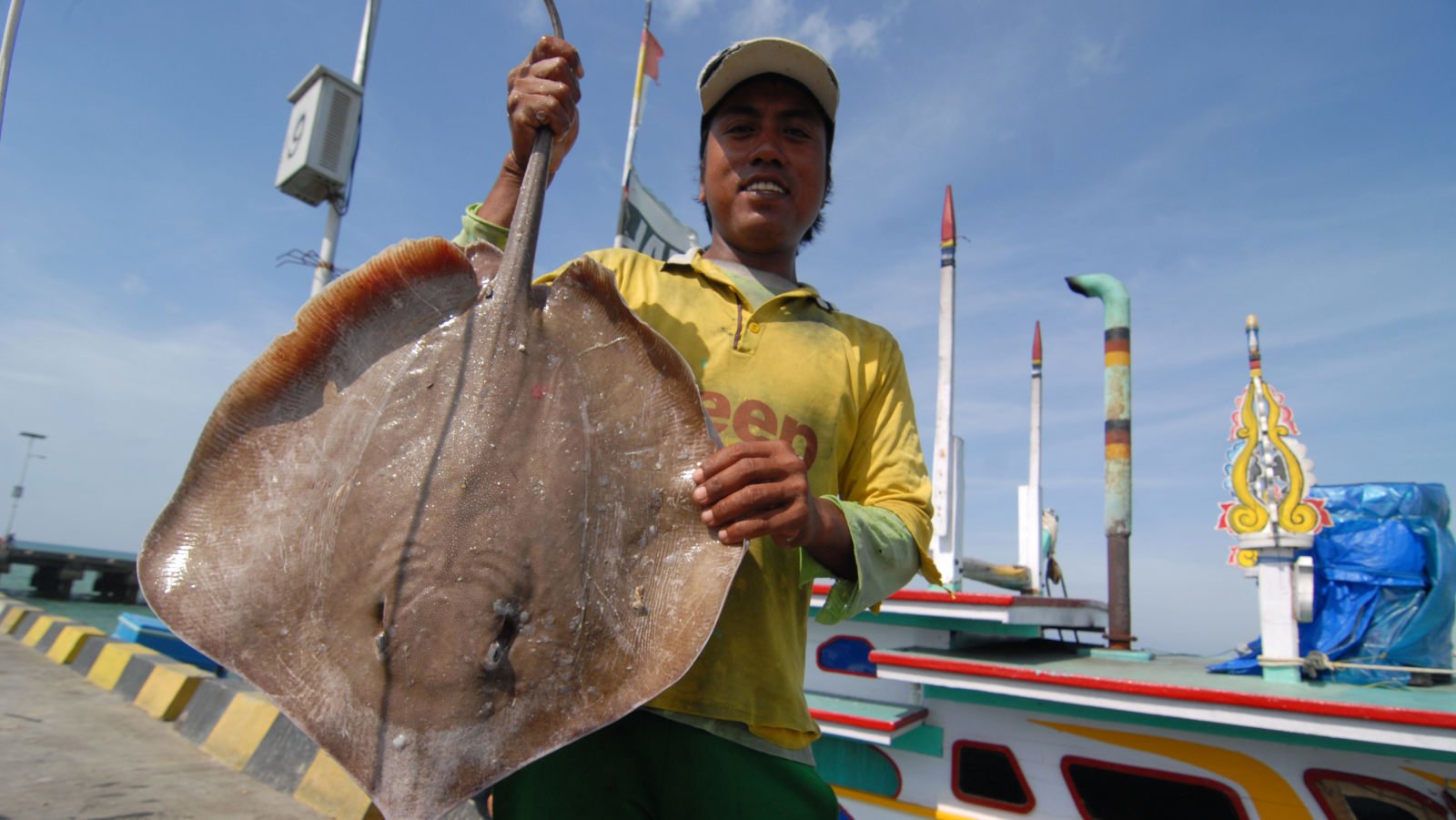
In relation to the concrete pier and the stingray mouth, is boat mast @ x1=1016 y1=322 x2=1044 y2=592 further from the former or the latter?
the stingray mouth

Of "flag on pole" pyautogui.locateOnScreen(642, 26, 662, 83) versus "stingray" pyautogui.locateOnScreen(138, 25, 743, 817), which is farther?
"flag on pole" pyautogui.locateOnScreen(642, 26, 662, 83)

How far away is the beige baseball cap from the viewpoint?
2078mm

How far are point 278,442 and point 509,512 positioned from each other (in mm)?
549

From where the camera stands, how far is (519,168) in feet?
6.58

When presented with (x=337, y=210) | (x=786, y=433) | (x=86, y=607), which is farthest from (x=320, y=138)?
(x=86, y=607)

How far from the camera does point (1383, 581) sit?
522cm

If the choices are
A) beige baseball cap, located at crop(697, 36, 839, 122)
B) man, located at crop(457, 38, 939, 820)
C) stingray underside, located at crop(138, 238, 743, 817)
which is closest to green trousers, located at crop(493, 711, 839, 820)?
man, located at crop(457, 38, 939, 820)

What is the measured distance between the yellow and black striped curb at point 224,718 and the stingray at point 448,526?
232cm

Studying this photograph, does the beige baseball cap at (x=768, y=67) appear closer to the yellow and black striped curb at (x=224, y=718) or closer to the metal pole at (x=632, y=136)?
the yellow and black striped curb at (x=224, y=718)

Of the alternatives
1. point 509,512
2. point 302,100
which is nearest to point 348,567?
point 509,512

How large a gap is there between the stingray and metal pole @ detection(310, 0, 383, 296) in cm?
662

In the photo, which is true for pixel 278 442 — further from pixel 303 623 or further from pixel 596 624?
pixel 596 624

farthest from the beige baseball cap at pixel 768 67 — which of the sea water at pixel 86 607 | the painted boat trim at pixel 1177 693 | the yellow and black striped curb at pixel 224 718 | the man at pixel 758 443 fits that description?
the sea water at pixel 86 607

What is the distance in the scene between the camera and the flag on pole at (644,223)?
923 cm
